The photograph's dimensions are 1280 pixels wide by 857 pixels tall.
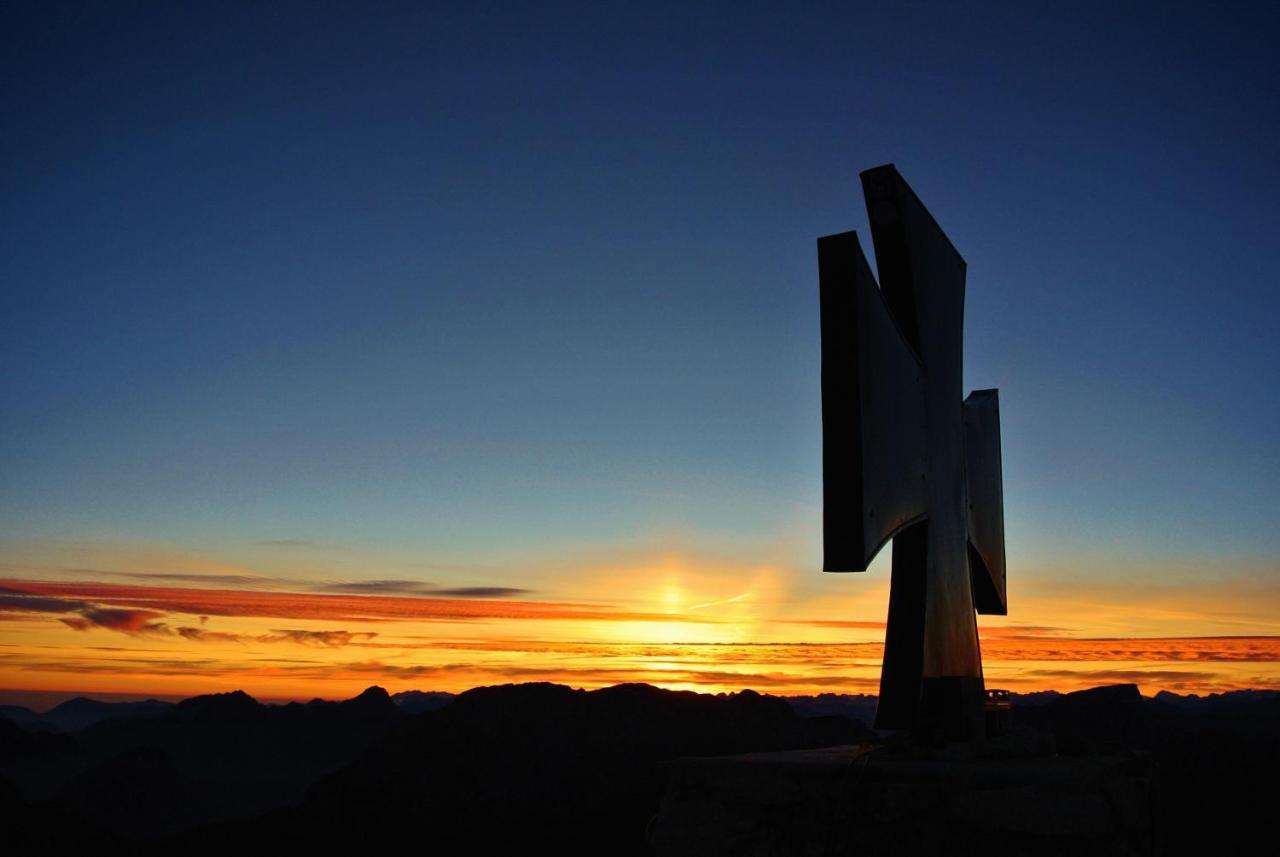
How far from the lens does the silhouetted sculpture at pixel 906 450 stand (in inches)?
276

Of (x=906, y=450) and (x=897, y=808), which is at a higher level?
(x=906, y=450)

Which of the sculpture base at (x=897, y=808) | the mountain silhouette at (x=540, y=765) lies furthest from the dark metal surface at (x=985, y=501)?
the mountain silhouette at (x=540, y=765)

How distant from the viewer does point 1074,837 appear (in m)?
6.90

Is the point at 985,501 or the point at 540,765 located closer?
the point at 985,501

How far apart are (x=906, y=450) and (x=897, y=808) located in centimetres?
252

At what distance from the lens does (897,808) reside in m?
7.04

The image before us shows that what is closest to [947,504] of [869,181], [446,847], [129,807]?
[869,181]

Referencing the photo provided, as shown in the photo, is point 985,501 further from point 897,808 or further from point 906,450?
point 897,808

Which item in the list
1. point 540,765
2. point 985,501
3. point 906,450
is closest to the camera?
point 906,450

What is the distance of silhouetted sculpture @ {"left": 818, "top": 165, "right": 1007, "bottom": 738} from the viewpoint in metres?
7.02

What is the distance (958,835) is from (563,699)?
442 ft

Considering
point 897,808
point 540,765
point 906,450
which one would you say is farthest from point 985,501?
point 540,765

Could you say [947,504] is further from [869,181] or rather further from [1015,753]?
[869,181]

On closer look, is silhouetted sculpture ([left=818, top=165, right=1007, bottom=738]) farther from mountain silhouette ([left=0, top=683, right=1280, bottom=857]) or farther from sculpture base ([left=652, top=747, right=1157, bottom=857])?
mountain silhouette ([left=0, top=683, right=1280, bottom=857])
